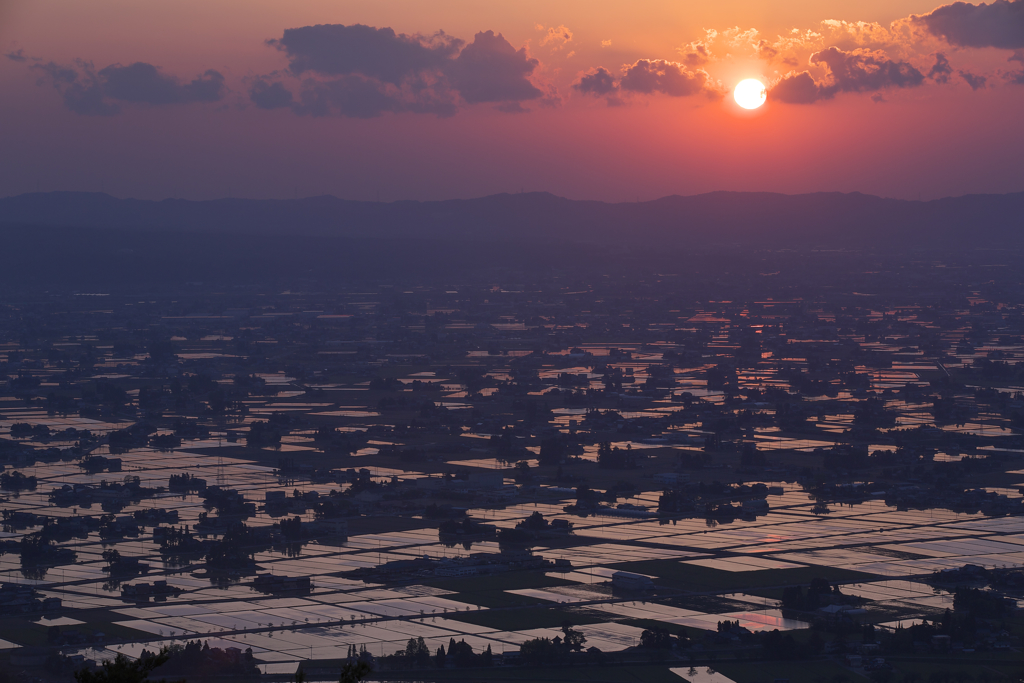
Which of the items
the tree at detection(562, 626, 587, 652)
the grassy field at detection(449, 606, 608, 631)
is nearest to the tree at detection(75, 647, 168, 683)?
the tree at detection(562, 626, 587, 652)

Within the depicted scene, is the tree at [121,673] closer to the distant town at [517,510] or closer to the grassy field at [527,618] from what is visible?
the distant town at [517,510]

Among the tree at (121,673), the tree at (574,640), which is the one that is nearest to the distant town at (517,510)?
the tree at (574,640)

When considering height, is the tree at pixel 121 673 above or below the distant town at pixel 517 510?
above

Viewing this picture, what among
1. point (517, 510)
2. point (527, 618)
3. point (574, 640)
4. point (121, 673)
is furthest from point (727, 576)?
point (121, 673)

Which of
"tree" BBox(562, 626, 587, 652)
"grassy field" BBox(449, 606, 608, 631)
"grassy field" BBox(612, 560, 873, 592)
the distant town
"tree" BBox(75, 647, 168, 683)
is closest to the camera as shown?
"tree" BBox(75, 647, 168, 683)

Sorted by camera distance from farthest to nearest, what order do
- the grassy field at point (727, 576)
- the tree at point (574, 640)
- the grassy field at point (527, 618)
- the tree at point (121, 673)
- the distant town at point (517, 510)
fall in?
the grassy field at point (727, 576), the grassy field at point (527, 618), the distant town at point (517, 510), the tree at point (574, 640), the tree at point (121, 673)

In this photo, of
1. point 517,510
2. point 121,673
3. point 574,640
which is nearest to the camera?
point 121,673

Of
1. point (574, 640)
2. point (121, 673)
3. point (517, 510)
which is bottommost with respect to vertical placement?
point (517, 510)

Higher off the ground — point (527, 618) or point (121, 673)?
point (121, 673)

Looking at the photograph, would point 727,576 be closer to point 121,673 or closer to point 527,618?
point 527,618

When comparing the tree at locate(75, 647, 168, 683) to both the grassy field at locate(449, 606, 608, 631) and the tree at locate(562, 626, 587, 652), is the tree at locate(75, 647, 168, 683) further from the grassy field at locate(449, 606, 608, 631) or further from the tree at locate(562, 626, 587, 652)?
the grassy field at locate(449, 606, 608, 631)

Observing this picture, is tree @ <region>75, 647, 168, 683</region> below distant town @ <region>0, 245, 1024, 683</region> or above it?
above

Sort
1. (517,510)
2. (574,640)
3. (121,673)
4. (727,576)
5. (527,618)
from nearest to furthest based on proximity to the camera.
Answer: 1. (121,673)
2. (574,640)
3. (527,618)
4. (727,576)
5. (517,510)
